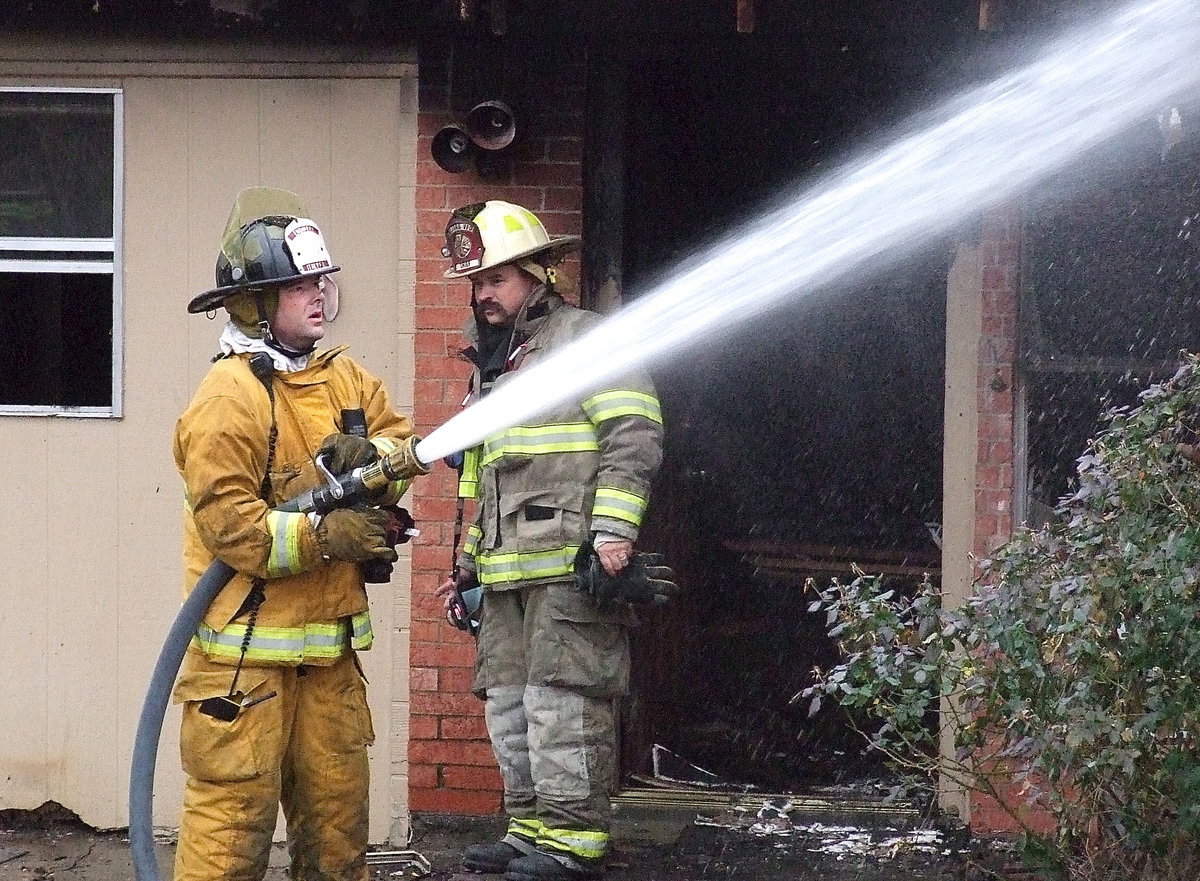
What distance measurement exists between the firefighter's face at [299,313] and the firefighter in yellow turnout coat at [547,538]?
933 mm

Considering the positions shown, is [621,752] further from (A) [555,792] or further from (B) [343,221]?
(B) [343,221]

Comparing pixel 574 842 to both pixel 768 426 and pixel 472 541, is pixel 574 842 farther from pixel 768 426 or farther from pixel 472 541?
pixel 768 426

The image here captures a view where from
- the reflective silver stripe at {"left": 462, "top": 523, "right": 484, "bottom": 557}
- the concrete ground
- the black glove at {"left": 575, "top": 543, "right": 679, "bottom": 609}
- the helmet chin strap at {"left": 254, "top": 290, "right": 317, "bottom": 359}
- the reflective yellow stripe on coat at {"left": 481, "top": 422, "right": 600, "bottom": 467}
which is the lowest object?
the concrete ground

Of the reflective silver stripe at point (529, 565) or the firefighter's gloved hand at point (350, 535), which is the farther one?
the reflective silver stripe at point (529, 565)

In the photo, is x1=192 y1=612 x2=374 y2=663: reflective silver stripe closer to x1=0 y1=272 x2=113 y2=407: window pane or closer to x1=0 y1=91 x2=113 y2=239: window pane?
x1=0 y1=272 x2=113 y2=407: window pane

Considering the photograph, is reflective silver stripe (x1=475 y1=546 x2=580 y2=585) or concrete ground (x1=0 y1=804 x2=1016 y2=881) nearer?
reflective silver stripe (x1=475 y1=546 x2=580 y2=585)

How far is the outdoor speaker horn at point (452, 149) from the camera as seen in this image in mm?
5695

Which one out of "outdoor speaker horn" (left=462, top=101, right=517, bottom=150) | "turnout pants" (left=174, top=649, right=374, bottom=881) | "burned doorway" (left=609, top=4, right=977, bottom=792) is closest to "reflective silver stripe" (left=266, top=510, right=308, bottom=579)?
"turnout pants" (left=174, top=649, right=374, bottom=881)

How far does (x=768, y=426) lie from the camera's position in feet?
27.9

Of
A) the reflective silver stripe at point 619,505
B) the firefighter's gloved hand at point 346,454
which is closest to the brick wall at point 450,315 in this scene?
the reflective silver stripe at point 619,505

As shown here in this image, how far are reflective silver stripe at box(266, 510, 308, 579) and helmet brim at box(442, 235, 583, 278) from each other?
54.4 inches

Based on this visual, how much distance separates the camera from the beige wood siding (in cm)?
588

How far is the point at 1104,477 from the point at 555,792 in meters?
2.13

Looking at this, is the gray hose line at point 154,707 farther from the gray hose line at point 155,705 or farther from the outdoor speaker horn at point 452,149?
the outdoor speaker horn at point 452,149
